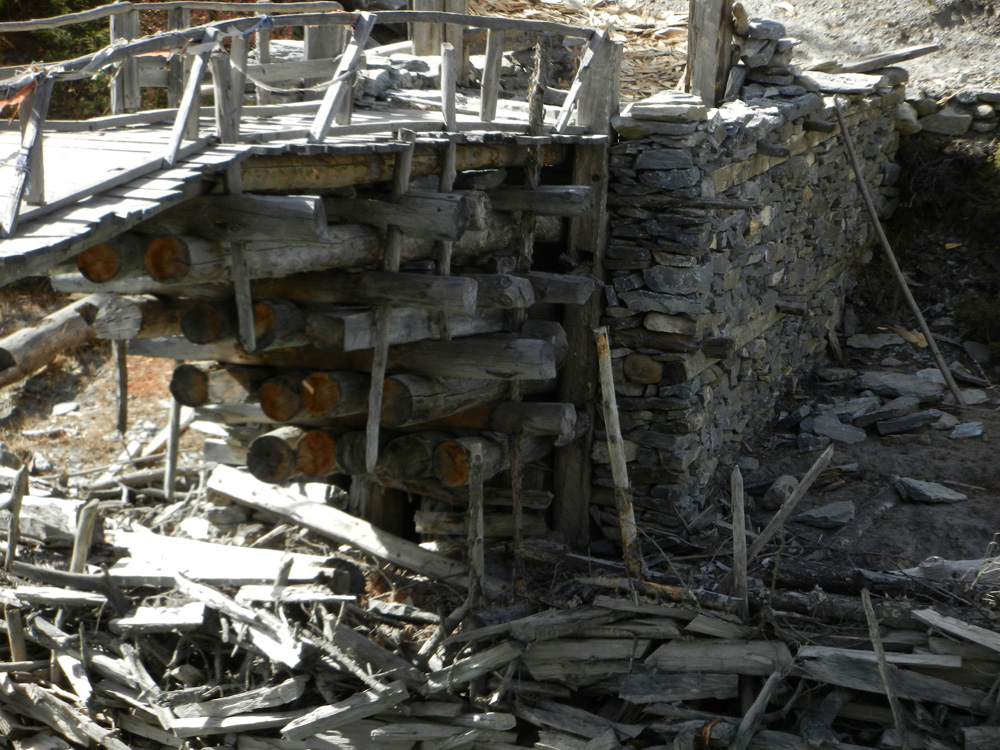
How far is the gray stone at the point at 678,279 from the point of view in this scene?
7.22m

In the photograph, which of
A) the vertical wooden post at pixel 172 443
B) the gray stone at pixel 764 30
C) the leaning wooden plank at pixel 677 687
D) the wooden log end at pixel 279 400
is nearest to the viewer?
the wooden log end at pixel 279 400

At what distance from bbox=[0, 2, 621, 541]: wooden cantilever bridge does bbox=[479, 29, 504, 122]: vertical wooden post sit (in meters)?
0.02

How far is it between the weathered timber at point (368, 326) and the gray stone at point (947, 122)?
733 centimetres

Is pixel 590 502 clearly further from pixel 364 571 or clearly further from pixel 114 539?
pixel 114 539

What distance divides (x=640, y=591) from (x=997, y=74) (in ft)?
28.1

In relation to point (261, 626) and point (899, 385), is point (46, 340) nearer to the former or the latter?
point (261, 626)

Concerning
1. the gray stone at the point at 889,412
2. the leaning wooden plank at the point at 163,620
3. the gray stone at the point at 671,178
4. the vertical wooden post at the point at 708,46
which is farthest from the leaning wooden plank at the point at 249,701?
the gray stone at the point at 889,412

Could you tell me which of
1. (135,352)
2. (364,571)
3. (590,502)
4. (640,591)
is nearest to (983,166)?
(590,502)

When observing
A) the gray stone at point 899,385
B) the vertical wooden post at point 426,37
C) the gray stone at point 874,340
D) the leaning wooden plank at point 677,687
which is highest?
the vertical wooden post at point 426,37

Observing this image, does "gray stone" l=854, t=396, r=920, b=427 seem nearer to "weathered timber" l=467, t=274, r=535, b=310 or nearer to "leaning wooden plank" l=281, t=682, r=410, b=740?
"weathered timber" l=467, t=274, r=535, b=310

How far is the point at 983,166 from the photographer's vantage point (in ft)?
36.8

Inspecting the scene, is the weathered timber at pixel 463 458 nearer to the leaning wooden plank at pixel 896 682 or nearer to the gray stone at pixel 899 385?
the leaning wooden plank at pixel 896 682

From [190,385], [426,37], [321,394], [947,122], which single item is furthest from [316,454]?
[947,122]

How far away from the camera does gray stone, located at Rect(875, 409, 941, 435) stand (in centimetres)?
891
